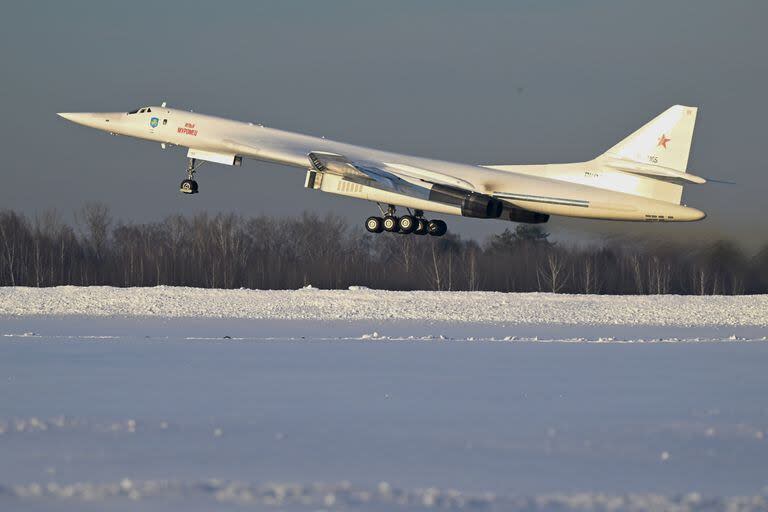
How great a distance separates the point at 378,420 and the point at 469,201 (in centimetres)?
1364

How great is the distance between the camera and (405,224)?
80.1 feet

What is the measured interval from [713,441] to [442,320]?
532 inches

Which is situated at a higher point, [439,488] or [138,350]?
[439,488]

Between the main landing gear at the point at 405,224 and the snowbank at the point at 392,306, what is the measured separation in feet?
5.24

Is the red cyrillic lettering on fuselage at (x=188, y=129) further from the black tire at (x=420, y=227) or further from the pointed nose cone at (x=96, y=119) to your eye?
the black tire at (x=420, y=227)

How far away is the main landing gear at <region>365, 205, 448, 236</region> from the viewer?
24359 mm

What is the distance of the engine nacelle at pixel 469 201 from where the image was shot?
22.8 meters

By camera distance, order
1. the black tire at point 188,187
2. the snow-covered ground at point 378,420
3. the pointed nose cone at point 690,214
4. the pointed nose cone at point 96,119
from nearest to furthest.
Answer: the snow-covered ground at point 378,420
the pointed nose cone at point 690,214
the black tire at point 188,187
the pointed nose cone at point 96,119

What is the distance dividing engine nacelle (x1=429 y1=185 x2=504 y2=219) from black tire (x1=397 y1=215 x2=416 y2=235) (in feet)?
4.24

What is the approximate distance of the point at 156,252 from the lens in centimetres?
4978

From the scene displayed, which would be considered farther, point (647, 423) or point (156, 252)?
point (156, 252)

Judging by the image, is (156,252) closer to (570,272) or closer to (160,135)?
(570,272)

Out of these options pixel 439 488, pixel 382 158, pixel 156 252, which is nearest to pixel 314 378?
pixel 439 488

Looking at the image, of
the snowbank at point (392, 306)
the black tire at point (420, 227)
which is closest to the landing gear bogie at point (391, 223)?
the black tire at point (420, 227)
